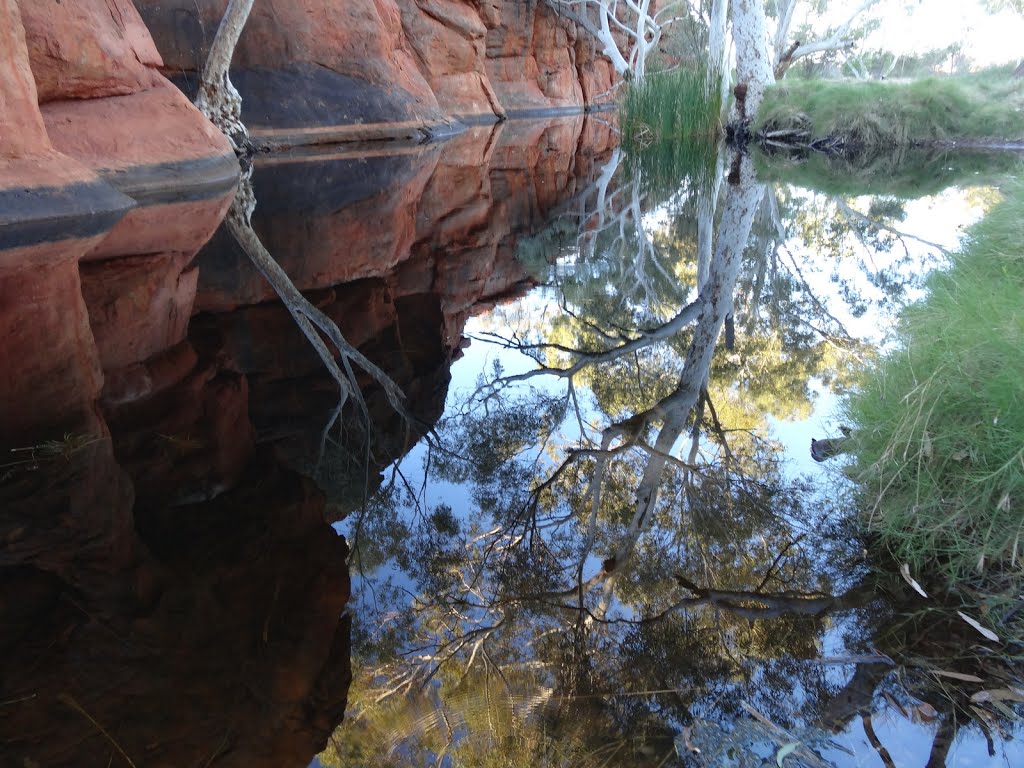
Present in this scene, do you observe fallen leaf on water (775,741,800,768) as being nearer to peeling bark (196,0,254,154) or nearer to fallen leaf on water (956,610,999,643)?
Result: fallen leaf on water (956,610,999,643)

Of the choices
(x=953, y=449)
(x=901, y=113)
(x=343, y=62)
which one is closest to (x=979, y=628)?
(x=953, y=449)

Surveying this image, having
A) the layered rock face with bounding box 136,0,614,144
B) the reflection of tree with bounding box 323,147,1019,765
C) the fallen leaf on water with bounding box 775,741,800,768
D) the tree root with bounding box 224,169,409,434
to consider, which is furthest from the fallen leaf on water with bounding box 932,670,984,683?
the layered rock face with bounding box 136,0,614,144

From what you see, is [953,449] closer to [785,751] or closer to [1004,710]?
[1004,710]

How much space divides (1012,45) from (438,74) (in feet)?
125

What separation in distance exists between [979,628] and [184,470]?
317 cm

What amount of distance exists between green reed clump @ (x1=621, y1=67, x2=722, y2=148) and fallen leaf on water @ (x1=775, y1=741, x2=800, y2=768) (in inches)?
616

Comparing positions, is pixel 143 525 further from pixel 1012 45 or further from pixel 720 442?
pixel 1012 45

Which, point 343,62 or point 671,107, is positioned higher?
point 343,62

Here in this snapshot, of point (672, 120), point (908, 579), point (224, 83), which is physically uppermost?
point (224, 83)

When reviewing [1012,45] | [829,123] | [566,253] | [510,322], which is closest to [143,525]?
[510,322]

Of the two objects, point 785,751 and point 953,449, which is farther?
point 953,449

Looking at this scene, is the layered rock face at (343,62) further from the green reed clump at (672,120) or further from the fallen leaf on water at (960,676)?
the fallen leaf on water at (960,676)

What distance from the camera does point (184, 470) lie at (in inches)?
139

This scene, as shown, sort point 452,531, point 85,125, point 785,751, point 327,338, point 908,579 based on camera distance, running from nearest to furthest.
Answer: point 785,751, point 908,579, point 452,531, point 327,338, point 85,125
